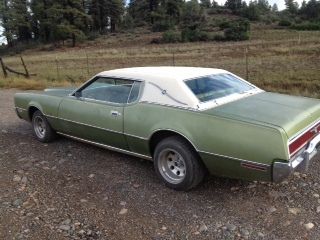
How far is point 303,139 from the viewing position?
3.74 meters

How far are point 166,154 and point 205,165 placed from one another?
48cm

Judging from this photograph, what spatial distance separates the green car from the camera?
349 centimetres

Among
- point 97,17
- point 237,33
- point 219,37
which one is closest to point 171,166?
point 237,33

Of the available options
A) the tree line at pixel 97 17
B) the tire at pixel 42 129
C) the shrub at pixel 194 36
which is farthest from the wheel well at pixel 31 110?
the tree line at pixel 97 17

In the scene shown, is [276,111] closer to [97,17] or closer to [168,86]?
[168,86]

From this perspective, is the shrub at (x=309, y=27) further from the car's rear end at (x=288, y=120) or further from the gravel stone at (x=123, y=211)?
the gravel stone at (x=123, y=211)

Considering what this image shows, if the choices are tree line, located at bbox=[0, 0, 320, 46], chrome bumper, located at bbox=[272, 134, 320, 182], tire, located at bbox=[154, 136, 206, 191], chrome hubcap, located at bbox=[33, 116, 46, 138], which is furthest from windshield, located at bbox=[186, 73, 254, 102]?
tree line, located at bbox=[0, 0, 320, 46]

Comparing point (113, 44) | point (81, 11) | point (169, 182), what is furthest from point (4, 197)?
point (81, 11)

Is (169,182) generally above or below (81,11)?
below

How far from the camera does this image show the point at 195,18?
66062mm

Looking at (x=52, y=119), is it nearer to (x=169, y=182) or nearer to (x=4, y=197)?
(x=4, y=197)

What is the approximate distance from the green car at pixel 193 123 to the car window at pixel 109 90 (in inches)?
0.5

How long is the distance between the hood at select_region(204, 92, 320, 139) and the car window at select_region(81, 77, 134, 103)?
1197 mm

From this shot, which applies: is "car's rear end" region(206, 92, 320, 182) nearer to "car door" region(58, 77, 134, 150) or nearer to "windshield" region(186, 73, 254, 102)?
"windshield" region(186, 73, 254, 102)
